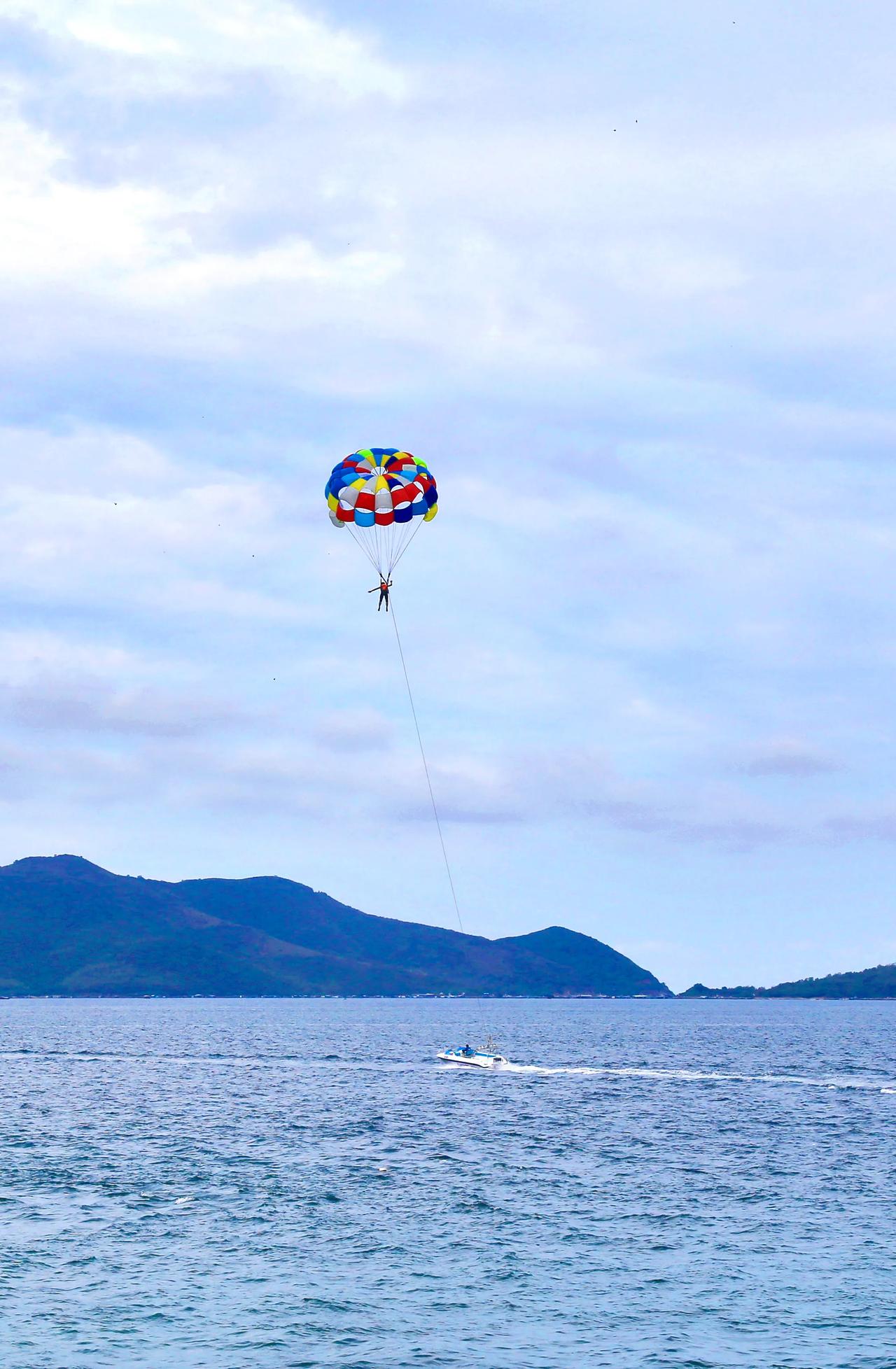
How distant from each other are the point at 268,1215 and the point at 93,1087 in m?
63.5

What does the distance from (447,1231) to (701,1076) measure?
82444mm

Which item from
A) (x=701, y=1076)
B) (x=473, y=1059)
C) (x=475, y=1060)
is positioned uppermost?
(x=473, y=1059)

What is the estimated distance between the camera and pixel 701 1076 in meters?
132

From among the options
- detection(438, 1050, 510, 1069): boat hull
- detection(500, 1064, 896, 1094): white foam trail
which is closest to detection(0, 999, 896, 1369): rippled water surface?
detection(500, 1064, 896, 1094): white foam trail

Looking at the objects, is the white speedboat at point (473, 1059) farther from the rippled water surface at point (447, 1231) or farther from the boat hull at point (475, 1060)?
the rippled water surface at point (447, 1231)

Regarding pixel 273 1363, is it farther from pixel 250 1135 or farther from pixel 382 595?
pixel 250 1135

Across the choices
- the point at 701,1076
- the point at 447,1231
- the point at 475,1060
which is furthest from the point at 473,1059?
the point at 447,1231

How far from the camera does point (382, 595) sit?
6462cm

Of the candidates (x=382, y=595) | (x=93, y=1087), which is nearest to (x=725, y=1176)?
(x=382, y=595)

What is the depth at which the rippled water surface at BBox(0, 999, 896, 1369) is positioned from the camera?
40438mm

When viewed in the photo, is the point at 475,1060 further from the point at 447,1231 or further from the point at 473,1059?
the point at 447,1231

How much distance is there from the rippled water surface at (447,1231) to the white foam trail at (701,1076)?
54.6ft

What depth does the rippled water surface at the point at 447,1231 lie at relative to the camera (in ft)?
133

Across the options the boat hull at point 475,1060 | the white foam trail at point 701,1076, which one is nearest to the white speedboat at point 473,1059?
the boat hull at point 475,1060
